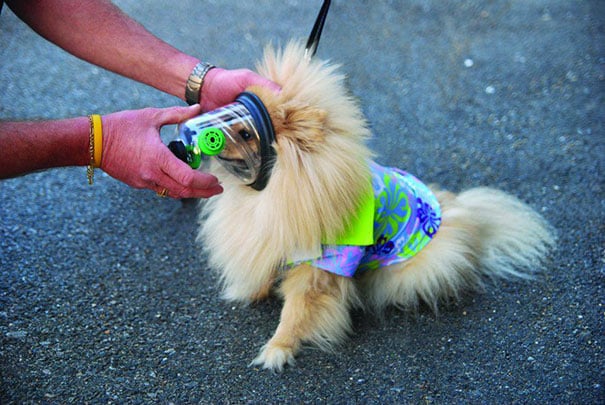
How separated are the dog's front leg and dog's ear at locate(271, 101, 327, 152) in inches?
16.8

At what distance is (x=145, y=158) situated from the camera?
165cm

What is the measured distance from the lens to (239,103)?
170cm

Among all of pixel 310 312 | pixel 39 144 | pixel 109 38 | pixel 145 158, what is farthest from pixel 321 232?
pixel 109 38

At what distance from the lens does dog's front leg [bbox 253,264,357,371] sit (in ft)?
6.20

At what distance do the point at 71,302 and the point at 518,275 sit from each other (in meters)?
1.54

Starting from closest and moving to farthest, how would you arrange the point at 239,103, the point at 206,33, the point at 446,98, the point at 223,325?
1. the point at 239,103
2. the point at 223,325
3. the point at 446,98
4. the point at 206,33

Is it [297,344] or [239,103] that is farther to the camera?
[297,344]

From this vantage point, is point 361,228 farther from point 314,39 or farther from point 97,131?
point 97,131

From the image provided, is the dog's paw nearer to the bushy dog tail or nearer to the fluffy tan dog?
the fluffy tan dog

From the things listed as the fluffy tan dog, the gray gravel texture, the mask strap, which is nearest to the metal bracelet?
the fluffy tan dog

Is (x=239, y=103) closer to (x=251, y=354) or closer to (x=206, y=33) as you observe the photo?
(x=251, y=354)

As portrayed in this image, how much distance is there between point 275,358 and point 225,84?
86 centimetres

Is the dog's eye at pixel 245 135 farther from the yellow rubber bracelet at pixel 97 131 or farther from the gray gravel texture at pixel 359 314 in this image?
the gray gravel texture at pixel 359 314

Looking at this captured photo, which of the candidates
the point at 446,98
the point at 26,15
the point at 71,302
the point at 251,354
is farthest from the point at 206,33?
the point at 251,354
